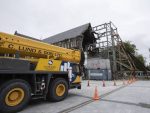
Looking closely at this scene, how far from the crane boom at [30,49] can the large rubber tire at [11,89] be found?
142cm

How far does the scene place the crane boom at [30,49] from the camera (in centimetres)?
634

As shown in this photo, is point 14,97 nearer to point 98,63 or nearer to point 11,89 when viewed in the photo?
point 11,89

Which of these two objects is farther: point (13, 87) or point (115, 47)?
point (115, 47)

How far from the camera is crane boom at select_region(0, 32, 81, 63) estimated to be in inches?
249

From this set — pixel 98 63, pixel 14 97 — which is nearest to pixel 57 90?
pixel 14 97

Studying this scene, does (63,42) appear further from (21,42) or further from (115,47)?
(21,42)

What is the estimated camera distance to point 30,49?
7.24 m

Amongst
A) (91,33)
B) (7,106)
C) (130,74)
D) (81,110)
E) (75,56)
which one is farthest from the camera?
(91,33)

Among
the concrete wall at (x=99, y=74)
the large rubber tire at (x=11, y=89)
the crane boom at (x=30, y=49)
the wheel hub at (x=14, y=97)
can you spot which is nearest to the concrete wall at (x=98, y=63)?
the concrete wall at (x=99, y=74)

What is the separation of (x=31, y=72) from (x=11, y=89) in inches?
43.5

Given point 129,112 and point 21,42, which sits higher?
point 21,42

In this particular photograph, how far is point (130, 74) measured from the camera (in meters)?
23.9

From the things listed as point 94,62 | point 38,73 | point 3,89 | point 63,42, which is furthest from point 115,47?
point 3,89

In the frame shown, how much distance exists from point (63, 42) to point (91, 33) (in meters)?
5.41
